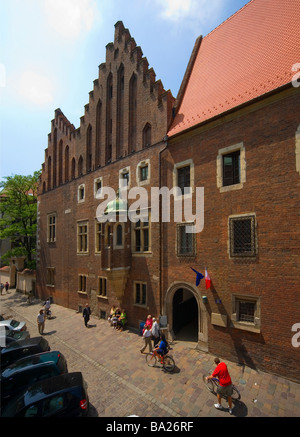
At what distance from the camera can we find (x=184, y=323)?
13758 millimetres

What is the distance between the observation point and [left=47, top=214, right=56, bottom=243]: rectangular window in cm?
2153

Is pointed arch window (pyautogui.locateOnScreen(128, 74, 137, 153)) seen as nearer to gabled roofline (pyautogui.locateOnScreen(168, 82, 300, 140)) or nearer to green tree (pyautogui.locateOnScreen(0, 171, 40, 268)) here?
gabled roofline (pyautogui.locateOnScreen(168, 82, 300, 140))

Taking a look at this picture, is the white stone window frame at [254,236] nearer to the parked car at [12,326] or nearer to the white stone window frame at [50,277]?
the parked car at [12,326]

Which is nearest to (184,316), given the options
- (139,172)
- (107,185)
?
(139,172)

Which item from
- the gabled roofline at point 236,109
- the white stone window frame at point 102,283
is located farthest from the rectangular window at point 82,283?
the gabled roofline at point 236,109

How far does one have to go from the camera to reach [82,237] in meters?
18.1

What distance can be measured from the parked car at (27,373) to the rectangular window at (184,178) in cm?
977

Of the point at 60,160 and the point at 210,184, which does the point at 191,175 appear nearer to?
the point at 210,184

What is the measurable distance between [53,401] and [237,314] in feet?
25.0

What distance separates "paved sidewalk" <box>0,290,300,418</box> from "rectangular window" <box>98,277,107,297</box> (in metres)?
3.37

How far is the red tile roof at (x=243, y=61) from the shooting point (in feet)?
32.5

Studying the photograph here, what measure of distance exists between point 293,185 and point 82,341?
13429 millimetres

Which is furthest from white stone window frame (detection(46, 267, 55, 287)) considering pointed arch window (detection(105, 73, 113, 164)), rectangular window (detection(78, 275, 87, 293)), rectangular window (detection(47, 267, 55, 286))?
pointed arch window (detection(105, 73, 113, 164))
